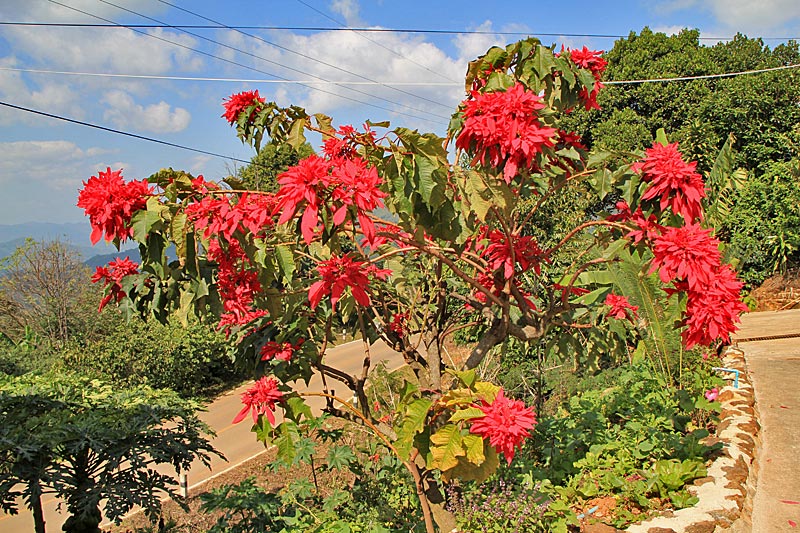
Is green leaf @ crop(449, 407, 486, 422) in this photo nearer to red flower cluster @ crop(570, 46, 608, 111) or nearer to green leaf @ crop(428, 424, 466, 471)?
green leaf @ crop(428, 424, 466, 471)

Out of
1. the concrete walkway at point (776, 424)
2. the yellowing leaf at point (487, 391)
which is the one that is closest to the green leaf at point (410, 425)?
the yellowing leaf at point (487, 391)

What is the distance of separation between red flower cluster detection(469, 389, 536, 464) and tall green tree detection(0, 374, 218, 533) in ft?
7.35

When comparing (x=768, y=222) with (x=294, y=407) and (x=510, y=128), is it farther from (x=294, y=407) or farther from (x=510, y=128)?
(x=294, y=407)

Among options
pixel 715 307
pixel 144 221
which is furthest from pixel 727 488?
pixel 144 221

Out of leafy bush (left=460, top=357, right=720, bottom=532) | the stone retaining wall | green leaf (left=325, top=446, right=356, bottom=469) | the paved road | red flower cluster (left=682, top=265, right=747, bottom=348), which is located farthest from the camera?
the paved road

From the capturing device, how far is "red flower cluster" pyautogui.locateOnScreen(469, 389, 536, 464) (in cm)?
188

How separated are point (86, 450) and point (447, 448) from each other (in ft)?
9.29

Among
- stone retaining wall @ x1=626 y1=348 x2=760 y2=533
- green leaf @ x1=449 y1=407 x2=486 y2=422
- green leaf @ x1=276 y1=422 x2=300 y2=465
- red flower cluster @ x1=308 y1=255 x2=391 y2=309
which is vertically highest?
red flower cluster @ x1=308 y1=255 x2=391 y2=309

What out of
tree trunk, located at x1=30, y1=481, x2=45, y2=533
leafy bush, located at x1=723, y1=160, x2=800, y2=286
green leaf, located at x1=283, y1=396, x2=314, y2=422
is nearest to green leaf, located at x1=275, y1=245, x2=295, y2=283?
green leaf, located at x1=283, y1=396, x2=314, y2=422

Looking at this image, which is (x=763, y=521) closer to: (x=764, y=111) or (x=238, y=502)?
(x=238, y=502)

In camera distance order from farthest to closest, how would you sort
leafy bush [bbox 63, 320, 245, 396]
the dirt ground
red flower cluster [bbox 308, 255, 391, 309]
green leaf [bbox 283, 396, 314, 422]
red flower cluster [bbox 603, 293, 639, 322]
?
leafy bush [bbox 63, 320, 245, 396] < the dirt ground < red flower cluster [bbox 603, 293, 639, 322] < green leaf [bbox 283, 396, 314, 422] < red flower cluster [bbox 308, 255, 391, 309]

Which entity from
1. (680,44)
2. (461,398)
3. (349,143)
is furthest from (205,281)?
(680,44)

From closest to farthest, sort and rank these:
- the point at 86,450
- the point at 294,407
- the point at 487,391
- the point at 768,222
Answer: the point at 487,391 < the point at 294,407 < the point at 86,450 < the point at 768,222

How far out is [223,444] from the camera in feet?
30.4
